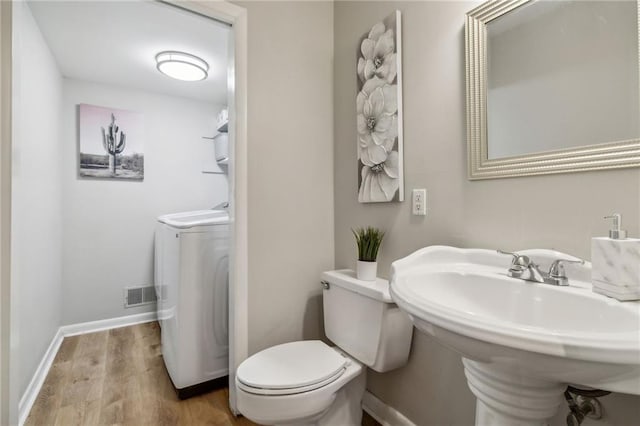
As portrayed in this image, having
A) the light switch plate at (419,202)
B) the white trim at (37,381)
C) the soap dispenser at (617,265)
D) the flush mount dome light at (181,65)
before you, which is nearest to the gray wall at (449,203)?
the light switch plate at (419,202)

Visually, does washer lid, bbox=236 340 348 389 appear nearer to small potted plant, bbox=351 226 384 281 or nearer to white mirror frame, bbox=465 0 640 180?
small potted plant, bbox=351 226 384 281

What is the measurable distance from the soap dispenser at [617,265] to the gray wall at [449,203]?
0.48 feet

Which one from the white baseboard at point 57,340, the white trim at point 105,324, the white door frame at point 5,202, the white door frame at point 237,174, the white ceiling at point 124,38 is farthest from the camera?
the white trim at point 105,324

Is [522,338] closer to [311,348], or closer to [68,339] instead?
[311,348]

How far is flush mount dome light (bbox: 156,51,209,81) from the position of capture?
2.24 meters

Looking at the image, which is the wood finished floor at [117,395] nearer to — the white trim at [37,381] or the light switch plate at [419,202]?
the white trim at [37,381]

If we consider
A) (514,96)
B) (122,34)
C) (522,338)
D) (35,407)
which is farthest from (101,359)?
(514,96)

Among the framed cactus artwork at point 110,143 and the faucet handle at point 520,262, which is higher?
the framed cactus artwork at point 110,143

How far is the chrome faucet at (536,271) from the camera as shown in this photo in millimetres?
782

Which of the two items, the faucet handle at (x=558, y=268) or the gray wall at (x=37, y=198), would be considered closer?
the faucet handle at (x=558, y=268)

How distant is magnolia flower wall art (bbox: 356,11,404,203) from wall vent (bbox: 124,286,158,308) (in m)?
2.44

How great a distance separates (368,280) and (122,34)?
2.20m

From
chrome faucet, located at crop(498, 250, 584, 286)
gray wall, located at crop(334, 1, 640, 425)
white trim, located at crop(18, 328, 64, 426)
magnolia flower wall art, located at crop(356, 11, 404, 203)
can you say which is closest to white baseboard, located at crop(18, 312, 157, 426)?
white trim, located at crop(18, 328, 64, 426)

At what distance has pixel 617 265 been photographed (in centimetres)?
65
